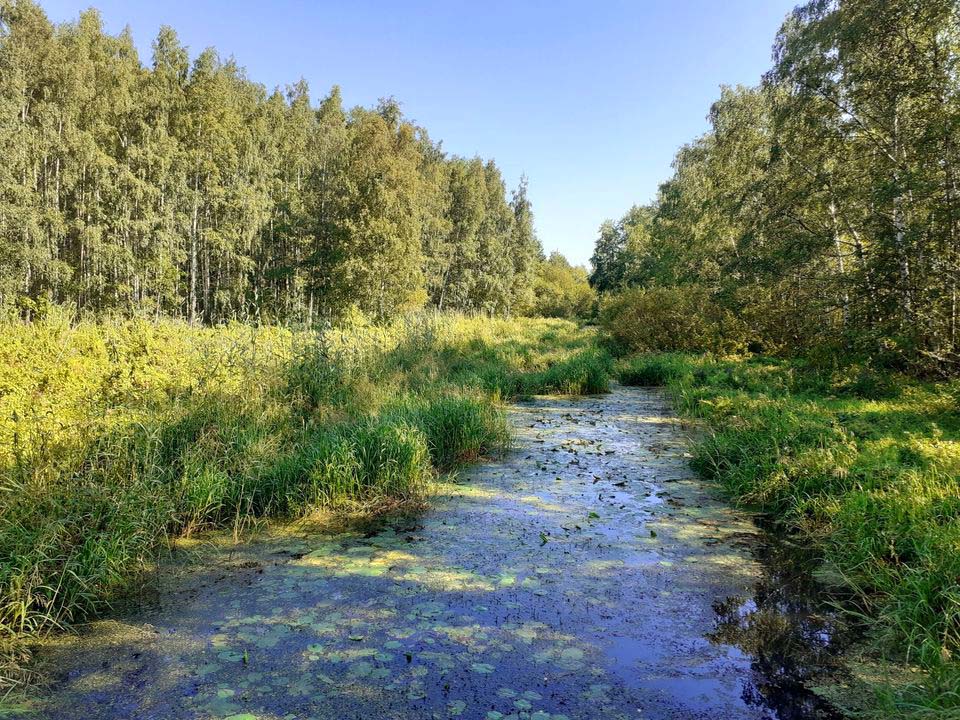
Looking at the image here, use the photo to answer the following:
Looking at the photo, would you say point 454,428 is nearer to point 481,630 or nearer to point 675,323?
point 481,630

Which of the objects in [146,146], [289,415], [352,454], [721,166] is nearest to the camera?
[352,454]

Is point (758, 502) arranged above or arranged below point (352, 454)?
below

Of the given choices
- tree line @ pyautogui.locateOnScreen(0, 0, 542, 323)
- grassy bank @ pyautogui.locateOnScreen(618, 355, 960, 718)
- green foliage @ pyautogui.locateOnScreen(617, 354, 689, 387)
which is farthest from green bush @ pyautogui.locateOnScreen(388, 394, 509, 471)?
tree line @ pyautogui.locateOnScreen(0, 0, 542, 323)

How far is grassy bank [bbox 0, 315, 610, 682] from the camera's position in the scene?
A: 322 centimetres

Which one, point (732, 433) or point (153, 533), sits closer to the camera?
point (153, 533)

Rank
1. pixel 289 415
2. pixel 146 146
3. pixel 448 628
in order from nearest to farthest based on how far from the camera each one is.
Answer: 1. pixel 448 628
2. pixel 289 415
3. pixel 146 146

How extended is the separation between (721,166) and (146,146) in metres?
24.7

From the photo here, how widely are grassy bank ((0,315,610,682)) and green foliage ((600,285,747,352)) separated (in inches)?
431

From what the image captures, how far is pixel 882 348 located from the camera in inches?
338

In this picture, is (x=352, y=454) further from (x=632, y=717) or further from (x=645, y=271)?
(x=645, y=271)

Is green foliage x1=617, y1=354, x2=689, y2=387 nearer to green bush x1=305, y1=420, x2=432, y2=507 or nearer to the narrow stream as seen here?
the narrow stream

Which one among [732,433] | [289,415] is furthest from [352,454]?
[732,433]

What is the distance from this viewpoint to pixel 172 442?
4746 millimetres

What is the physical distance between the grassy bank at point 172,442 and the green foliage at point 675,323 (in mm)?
10941
